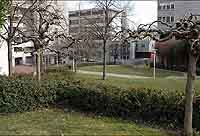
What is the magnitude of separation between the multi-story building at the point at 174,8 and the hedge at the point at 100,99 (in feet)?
163

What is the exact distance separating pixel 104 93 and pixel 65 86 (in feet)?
6.29

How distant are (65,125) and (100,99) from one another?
7.91ft

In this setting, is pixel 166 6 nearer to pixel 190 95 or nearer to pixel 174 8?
pixel 174 8

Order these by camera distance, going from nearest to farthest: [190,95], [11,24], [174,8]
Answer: [190,95] → [11,24] → [174,8]

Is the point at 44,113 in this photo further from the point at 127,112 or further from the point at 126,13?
the point at 126,13

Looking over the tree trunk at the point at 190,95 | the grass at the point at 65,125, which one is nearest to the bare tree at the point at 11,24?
the grass at the point at 65,125

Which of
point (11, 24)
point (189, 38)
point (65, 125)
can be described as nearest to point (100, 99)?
point (65, 125)

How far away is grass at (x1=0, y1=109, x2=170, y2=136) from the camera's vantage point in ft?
26.5

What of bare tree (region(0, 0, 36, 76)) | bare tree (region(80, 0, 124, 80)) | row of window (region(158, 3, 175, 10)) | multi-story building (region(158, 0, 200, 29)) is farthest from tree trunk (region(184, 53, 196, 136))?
row of window (region(158, 3, 175, 10))

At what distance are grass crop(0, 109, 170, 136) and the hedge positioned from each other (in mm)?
486

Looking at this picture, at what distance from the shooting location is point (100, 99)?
36.0 ft

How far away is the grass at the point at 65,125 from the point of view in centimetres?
807

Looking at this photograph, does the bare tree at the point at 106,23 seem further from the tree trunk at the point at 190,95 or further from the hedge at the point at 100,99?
the tree trunk at the point at 190,95

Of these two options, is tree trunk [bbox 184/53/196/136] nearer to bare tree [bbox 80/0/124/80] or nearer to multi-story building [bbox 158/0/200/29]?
bare tree [bbox 80/0/124/80]
